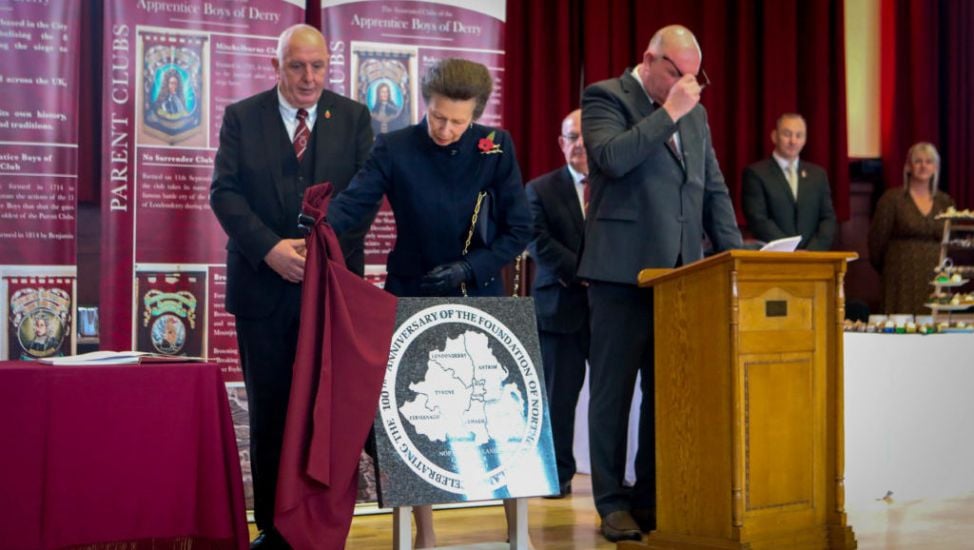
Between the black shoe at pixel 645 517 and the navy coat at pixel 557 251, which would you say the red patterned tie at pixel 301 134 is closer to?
the navy coat at pixel 557 251

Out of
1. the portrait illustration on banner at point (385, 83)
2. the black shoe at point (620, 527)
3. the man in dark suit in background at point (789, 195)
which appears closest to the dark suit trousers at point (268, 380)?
the black shoe at point (620, 527)

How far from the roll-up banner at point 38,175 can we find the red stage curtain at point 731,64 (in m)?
2.36

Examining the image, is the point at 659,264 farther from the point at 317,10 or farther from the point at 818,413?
the point at 317,10

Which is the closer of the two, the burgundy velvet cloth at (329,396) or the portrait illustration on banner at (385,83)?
the burgundy velvet cloth at (329,396)

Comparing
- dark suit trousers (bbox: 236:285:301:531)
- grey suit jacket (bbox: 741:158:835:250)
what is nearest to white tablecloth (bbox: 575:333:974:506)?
grey suit jacket (bbox: 741:158:835:250)

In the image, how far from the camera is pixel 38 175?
456 centimetres

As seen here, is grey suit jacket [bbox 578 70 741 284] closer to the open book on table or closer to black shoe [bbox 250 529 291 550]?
black shoe [bbox 250 529 291 550]

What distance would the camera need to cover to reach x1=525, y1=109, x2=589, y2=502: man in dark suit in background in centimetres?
501

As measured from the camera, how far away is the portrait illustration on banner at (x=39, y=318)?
4508mm

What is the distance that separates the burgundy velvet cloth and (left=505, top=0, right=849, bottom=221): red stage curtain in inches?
125

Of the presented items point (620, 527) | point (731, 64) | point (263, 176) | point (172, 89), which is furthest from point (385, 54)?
point (731, 64)

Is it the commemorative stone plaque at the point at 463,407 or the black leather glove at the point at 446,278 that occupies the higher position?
the black leather glove at the point at 446,278

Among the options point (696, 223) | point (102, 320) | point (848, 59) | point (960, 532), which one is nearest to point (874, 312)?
point (848, 59)

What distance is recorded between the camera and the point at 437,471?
122 inches
